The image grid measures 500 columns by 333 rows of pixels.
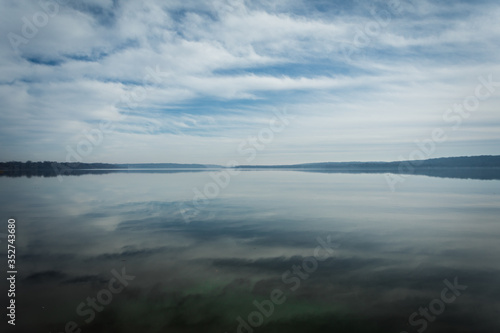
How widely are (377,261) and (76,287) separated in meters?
9.57

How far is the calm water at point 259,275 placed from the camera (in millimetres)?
7023

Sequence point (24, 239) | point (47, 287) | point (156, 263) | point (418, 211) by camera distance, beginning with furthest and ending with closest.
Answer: point (418, 211) → point (24, 239) → point (156, 263) → point (47, 287)

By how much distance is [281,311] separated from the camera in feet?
24.5

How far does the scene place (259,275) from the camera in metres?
9.46

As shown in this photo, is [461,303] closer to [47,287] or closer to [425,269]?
[425,269]

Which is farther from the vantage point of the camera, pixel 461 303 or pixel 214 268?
pixel 214 268

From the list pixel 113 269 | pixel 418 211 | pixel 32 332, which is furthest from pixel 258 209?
pixel 32 332

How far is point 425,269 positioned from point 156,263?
8939 mm

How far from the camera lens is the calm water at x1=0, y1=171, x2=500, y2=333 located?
702 cm

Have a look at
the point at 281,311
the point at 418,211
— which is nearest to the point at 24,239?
the point at 281,311

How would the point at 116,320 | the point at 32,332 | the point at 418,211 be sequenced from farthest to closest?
the point at 418,211
the point at 116,320
the point at 32,332

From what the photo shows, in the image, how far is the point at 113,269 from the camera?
10.0 meters

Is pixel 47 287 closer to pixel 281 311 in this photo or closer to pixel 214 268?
pixel 214 268

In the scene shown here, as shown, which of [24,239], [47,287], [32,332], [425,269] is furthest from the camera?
[24,239]
